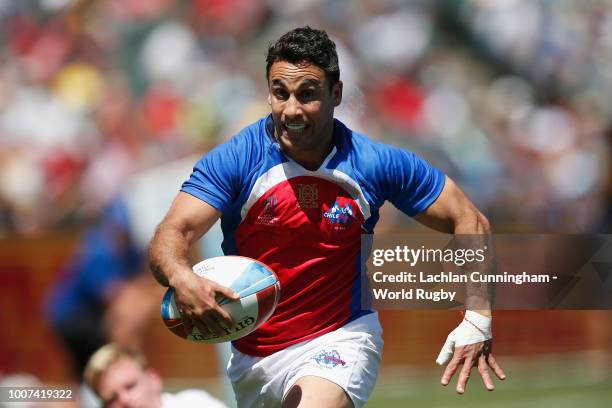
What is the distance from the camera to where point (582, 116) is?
38.5 ft

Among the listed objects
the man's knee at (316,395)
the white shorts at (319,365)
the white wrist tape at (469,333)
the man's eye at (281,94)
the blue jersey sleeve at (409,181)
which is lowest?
the man's knee at (316,395)

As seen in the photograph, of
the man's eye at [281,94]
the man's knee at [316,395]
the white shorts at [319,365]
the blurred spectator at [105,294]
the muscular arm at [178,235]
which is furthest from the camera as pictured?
the blurred spectator at [105,294]

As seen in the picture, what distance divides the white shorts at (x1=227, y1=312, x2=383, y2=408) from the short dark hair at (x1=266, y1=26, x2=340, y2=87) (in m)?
1.20

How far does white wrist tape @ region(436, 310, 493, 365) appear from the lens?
459 centimetres

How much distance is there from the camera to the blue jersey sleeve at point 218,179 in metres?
4.36

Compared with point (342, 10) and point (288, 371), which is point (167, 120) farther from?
point (288, 371)

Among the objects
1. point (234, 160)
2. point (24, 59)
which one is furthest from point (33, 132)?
point (234, 160)

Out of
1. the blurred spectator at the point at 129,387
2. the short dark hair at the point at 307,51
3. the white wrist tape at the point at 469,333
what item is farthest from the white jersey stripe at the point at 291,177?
the blurred spectator at the point at 129,387

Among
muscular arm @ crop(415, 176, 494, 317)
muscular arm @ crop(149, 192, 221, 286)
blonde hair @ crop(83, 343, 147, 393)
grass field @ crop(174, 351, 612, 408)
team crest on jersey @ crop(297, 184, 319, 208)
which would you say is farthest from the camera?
grass field @ crop(174, 351, 612, 408)

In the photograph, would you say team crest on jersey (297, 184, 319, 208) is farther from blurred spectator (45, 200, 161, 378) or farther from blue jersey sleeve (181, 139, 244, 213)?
blurred spectator (45, 200, 161, 378)

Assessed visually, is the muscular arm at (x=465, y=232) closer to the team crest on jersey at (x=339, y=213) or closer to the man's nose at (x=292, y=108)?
the team crest on jersey at (x=339, y=213)

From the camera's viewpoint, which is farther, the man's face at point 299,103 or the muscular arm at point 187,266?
the man's face at point 299,103

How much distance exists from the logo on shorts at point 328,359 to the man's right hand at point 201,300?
71 cm

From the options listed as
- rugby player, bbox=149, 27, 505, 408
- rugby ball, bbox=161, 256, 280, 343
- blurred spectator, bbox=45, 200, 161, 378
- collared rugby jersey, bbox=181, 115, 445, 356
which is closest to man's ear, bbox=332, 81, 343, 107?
rugby player, bbox=149, 27, 505, 408
